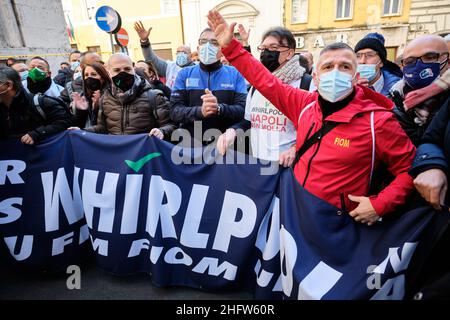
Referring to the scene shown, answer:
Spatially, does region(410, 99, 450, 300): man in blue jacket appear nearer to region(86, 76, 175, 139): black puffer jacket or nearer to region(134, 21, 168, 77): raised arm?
region(86, 76, 175, 139): black puffer jacket

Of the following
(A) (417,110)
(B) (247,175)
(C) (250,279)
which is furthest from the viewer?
(C) (250,279)

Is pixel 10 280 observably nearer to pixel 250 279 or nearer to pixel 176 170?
pixel 176 170

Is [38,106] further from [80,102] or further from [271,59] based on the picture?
[271,59]

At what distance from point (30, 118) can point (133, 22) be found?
22.3 metres

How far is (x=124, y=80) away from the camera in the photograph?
293cm

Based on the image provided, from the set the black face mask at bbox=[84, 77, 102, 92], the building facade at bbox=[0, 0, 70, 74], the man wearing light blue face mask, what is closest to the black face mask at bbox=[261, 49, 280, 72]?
the man wearing light blue face mask

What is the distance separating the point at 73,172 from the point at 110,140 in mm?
543

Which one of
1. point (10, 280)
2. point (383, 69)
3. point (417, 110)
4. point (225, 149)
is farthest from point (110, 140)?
point (383, 69)

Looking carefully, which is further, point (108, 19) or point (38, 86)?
point (108, 19)

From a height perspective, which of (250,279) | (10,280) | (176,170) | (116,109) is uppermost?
(116,109)

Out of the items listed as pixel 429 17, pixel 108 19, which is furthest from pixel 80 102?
pixel 429 17

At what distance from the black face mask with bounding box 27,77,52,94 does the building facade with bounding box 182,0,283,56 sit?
58.0ft

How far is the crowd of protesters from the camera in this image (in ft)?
5.60

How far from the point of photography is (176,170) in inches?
98.2
